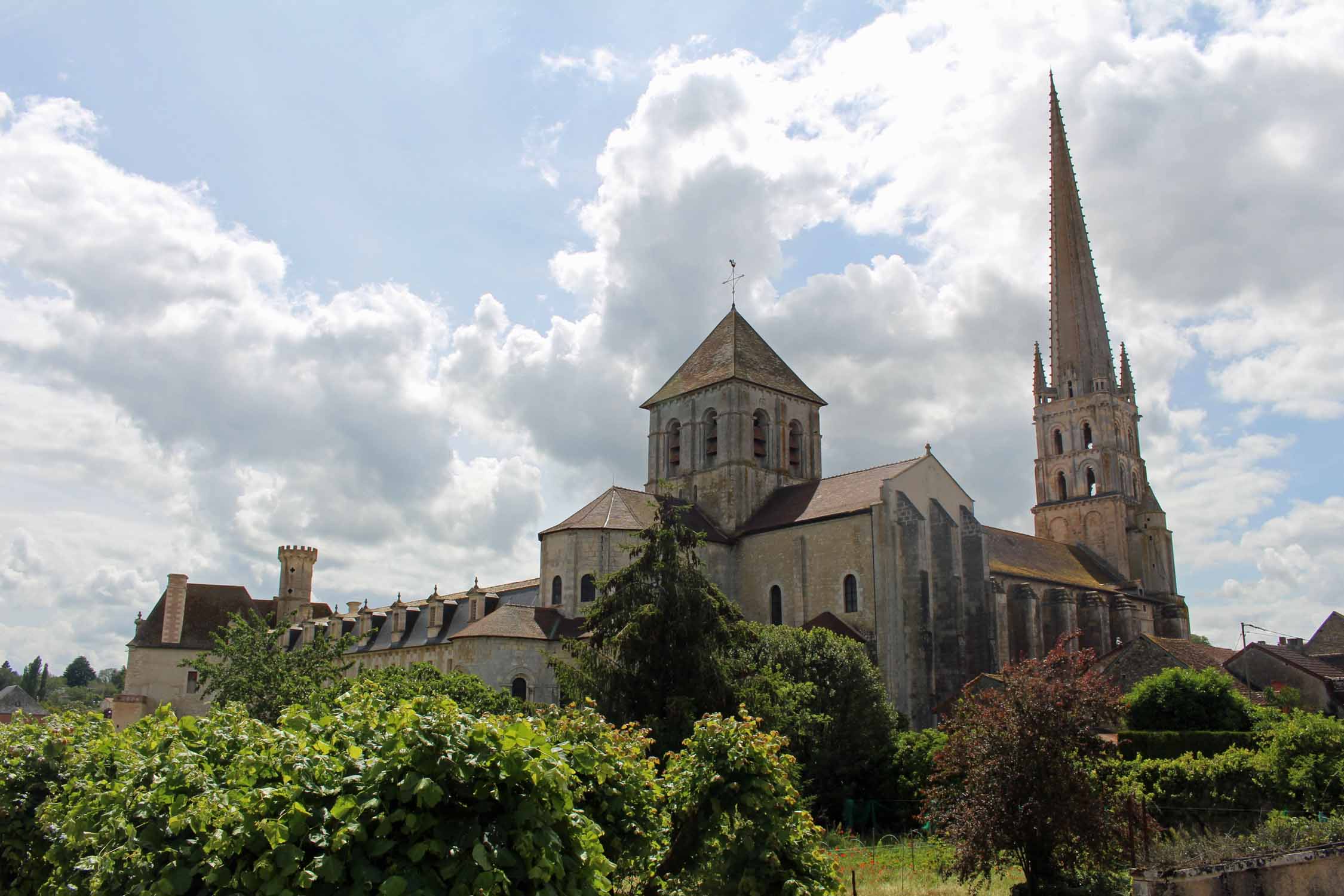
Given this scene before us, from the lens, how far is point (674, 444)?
158ft

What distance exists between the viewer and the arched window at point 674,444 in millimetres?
47688

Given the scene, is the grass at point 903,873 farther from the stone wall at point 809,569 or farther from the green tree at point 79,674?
the green tree at point 79,674

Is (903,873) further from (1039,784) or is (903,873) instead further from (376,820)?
(376,820)

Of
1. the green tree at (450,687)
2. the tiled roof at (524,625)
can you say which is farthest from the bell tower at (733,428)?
the green tree at (450,687)

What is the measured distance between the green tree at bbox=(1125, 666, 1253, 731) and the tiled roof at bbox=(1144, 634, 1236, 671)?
165 inches

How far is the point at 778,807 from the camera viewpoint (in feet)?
30.2

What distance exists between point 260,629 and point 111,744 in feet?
70.5

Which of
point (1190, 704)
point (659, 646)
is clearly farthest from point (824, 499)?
point (659, 646)

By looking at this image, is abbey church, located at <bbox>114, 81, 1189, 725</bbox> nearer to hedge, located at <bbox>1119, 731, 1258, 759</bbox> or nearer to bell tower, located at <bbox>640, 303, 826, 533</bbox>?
bell tower, located at <bbox>640, 303, 826, 533</bbox>

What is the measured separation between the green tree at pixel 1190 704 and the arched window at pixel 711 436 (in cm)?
1973

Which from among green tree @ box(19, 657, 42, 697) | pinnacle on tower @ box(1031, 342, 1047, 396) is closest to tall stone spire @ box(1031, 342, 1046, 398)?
pinnacle on tower @ box(1031, 342, 1047, 396)

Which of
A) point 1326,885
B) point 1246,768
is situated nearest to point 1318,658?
point 1246,768

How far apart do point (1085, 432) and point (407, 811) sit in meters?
72.9

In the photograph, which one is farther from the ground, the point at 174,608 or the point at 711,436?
the point at 711,436
